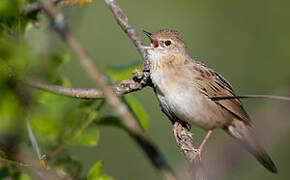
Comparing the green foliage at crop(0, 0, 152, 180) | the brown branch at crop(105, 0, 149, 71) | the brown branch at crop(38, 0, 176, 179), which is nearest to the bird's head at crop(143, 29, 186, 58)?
the brown branch at crop(105, 0, 149, 71)

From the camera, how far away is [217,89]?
3.69m

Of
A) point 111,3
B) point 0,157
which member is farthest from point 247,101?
point 0,157

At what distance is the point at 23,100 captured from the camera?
1391 mm

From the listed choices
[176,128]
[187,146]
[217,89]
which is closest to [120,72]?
[187,146]

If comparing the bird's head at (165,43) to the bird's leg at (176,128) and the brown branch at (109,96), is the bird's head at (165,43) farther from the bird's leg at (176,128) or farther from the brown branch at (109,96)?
the brown branch at (109,96)

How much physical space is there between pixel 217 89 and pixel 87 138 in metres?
1.51

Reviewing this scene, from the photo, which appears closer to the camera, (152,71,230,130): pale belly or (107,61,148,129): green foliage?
(107,61,148,129): green foliage

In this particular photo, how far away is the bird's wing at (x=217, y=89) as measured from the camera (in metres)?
3.59

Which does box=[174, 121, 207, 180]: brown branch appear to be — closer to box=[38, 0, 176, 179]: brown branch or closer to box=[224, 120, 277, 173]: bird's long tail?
box=[224, 120, 277, 173]: bird's long tail

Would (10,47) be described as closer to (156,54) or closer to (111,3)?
(111,3)

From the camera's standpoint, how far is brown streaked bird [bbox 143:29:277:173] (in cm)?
333

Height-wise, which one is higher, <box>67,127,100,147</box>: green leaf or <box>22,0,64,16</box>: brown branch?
<box>22,0,64,16</box>: brown branch

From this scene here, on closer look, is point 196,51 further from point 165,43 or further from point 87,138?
point 87,138

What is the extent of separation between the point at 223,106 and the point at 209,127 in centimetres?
21
